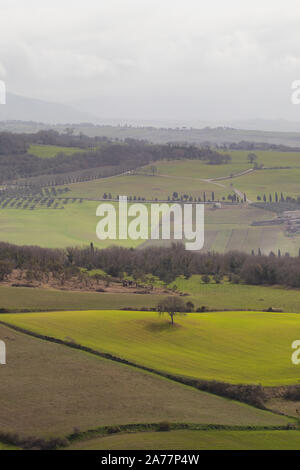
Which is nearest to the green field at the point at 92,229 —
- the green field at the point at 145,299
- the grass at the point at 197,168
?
the green field at the point at 145,299

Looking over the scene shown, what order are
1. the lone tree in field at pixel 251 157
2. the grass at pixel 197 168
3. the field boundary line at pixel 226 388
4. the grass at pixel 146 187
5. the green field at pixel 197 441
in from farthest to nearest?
the lone tree in field at pixel 251 157
the grass at pixel 197 168
the grass at pixel 146 187
the field boundary line at pixel 226 388
the green field at pixel 197 441

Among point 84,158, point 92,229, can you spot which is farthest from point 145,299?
point 84,158

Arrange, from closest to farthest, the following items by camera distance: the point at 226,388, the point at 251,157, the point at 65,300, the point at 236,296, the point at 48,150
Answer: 1. the point at 226,388
2. the point at 65,300
3. the point at 236,296
4. the point at 251,157
5. the point at 48,150

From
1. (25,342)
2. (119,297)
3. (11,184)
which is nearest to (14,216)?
(11,184)

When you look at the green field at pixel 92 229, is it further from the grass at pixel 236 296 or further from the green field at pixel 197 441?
the green field at pixel 197 441

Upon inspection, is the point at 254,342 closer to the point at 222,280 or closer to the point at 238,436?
the point at 238,436

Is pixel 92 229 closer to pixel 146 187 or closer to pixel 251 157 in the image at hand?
pixel 146 187

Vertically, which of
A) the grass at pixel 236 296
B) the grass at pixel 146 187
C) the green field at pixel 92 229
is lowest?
the grass at pixel 236 296
